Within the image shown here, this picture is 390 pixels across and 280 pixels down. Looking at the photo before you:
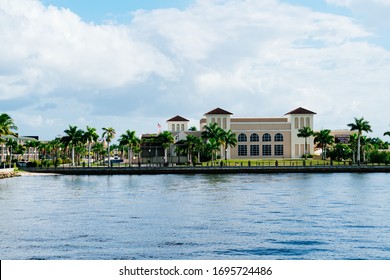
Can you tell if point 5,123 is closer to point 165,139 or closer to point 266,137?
point 165,139

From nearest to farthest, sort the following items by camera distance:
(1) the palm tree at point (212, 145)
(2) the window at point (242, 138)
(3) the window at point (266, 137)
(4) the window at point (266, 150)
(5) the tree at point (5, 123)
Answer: (5) the tree at point (5, 123)
(1) the palm tree at point (212, 145)
(3) the window at point (266, 137)
(4) the window at point (266, 150)
(2) the window at point (242, 138)

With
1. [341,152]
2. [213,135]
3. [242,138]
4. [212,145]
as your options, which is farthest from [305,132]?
[212,145]

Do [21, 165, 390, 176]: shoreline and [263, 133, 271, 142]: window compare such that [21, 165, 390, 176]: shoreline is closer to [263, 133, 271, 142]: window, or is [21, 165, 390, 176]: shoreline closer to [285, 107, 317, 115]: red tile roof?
[263, 133, 271, 142]: window

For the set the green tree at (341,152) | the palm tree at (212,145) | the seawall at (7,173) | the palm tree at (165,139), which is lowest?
the seawall at (7,173)

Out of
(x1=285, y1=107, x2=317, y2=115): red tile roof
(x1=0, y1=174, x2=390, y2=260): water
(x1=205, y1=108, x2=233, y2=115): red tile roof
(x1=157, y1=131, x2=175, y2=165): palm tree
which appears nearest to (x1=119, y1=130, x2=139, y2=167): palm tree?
(x1=157, y1=131, x2=175, y2=165): palm tree

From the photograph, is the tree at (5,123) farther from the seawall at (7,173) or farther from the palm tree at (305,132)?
the palm tree at (305,132)

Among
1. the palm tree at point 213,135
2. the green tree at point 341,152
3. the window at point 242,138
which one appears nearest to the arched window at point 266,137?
the window at point 242,138

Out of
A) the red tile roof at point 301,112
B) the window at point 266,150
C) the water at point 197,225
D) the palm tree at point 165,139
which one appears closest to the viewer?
the water at point 197,225

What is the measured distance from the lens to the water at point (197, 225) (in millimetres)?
33469

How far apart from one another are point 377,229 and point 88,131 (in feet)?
374

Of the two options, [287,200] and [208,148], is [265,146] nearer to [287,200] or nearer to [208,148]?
[208,148]

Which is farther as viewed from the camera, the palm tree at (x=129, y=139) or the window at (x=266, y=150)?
the window at (x=266, y=150)

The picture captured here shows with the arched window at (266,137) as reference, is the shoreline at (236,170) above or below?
below

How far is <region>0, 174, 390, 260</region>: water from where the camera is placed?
33.5 meters
